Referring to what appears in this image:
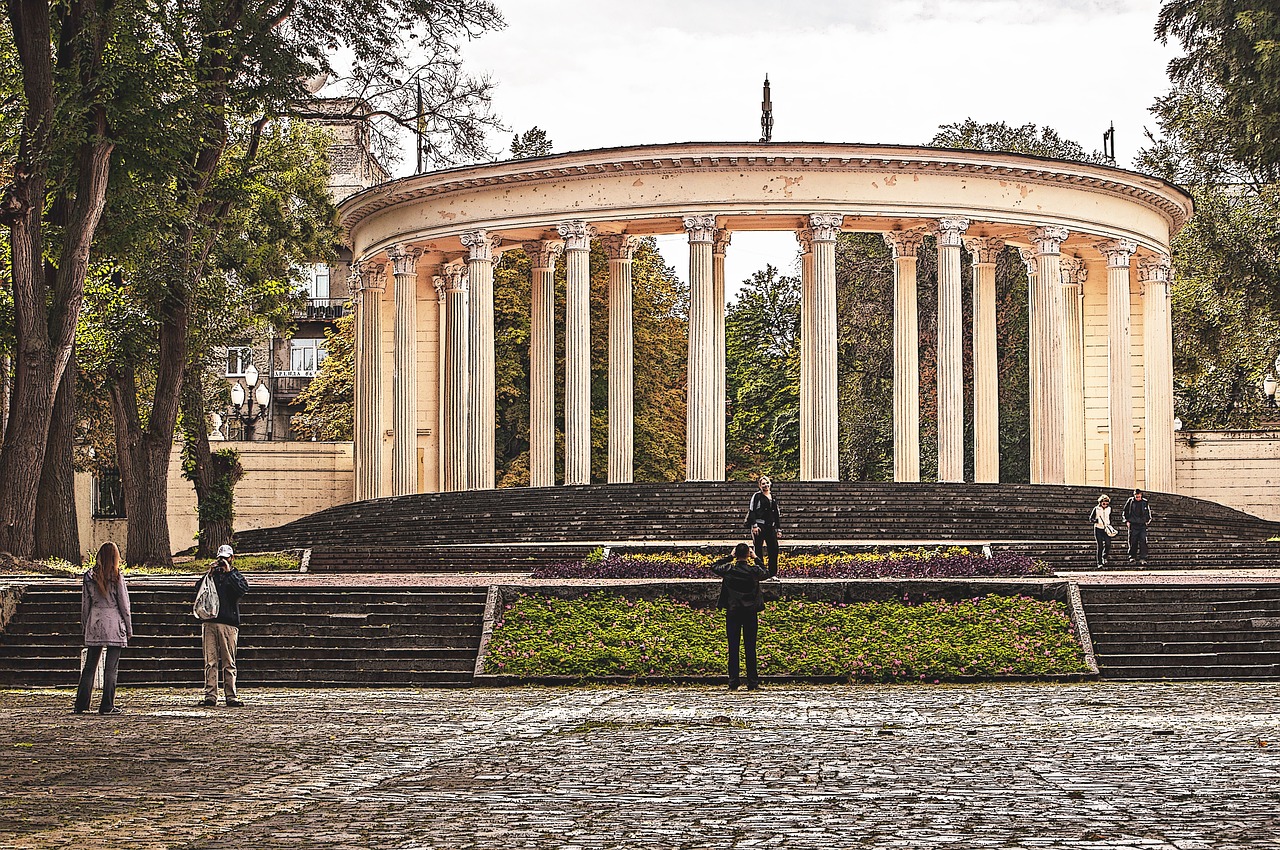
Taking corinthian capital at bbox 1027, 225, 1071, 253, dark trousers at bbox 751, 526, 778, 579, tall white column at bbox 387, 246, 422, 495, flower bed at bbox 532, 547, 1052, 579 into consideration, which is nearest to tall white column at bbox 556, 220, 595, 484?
tall white column at bbox 387, 246, 422, 495

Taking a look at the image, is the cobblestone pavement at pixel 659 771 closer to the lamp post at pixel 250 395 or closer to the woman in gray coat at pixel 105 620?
the woman in gray coat at pixel 105 620

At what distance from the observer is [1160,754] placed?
15102mm

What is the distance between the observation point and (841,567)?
1226 inches

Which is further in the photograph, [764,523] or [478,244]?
[478,244]

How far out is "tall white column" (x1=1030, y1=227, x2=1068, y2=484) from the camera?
5338 centimetres

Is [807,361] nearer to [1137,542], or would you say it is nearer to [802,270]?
[802,270]

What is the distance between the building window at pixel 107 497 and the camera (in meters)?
68.9

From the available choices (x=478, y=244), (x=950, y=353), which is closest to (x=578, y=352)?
(x=478, y=244)

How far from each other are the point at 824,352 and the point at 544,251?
11130mm

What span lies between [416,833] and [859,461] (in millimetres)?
61969

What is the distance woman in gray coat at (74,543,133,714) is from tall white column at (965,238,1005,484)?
127 feet

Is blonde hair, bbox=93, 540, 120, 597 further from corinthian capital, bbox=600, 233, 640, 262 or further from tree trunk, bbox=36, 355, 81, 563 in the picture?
corinthian capital, bbox=600, 233, 640, 262

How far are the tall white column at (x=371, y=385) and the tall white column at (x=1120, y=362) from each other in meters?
26.2

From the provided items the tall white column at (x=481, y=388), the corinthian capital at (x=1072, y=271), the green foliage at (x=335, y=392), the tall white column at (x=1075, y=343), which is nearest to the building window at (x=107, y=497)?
the green foliage at (x=335, y=392)
